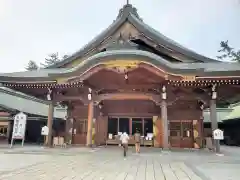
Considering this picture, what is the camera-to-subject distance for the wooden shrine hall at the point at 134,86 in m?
Result: 11.8

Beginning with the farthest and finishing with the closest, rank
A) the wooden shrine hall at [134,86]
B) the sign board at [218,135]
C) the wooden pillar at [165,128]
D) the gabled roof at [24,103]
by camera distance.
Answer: the gabled roof at [24,103], the wooden pillar at [165,128], the wooden shrine hall at [134,86], the sign board at [218,135]

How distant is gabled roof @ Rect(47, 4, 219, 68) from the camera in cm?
1486

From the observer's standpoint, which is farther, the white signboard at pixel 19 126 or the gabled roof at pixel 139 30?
the gabled roof at pixel 139 30

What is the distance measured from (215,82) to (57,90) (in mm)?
9222

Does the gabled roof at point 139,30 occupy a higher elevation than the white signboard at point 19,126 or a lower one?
higher

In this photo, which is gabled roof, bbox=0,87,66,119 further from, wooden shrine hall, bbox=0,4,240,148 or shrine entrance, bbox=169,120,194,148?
shrine entrance, bbox=169,120,194,148

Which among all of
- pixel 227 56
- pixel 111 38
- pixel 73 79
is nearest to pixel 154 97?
pixel 73 79

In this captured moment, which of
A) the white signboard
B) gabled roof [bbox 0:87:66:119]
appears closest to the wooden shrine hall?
the white signboard

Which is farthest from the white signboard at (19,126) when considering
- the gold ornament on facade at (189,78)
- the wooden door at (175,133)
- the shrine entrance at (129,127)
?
the gold ornament on facade at (189,78)

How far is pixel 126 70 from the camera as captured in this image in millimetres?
12062

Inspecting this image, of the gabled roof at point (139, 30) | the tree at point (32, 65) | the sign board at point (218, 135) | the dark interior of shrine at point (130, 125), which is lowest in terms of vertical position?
the sign board at point (218, 135)

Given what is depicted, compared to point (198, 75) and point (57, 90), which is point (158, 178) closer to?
point (198, 75)

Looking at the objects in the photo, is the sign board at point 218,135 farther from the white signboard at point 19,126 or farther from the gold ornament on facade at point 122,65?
the white signboard at point 19,126

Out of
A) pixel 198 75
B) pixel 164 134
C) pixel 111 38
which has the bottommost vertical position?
pixel 164 134
